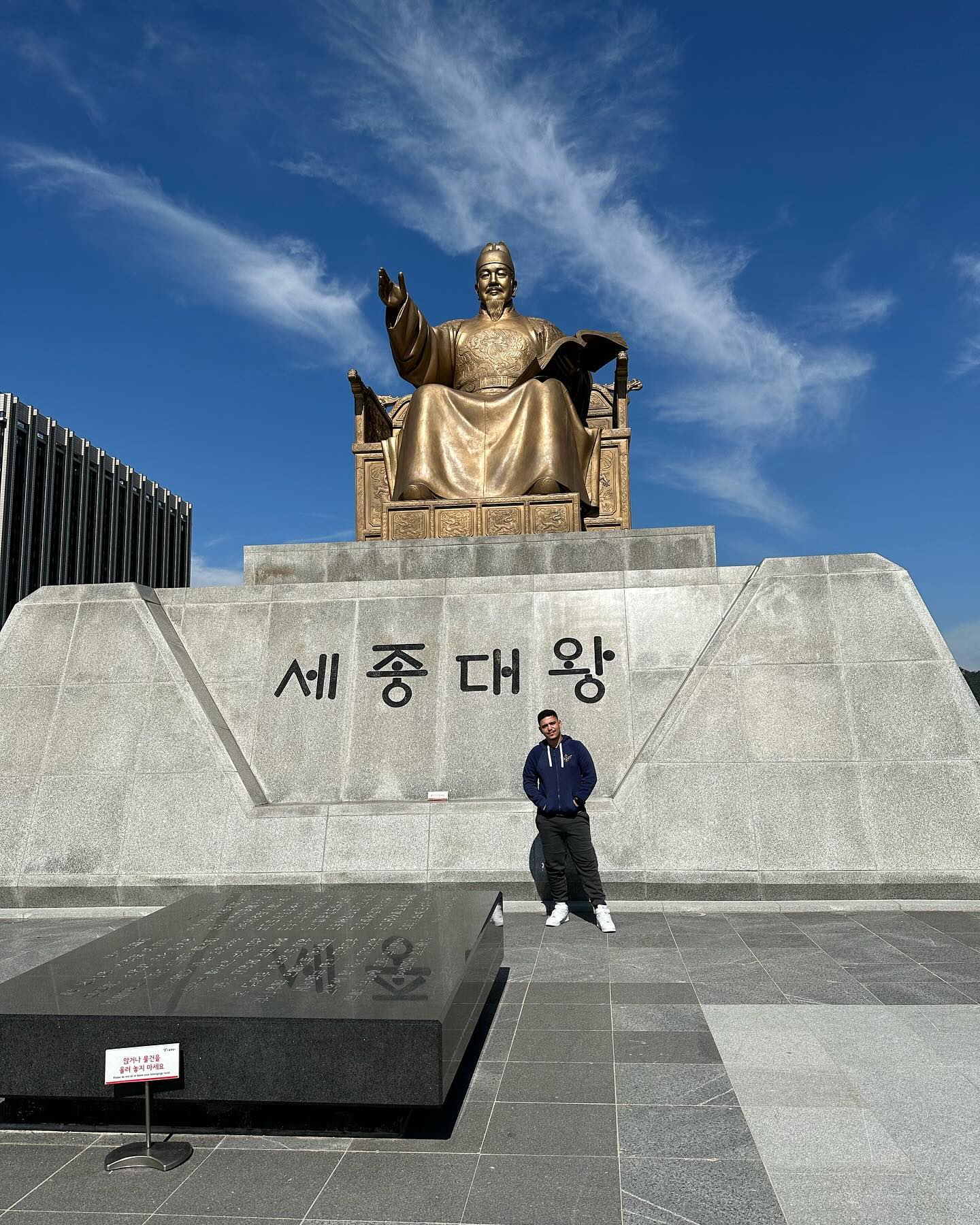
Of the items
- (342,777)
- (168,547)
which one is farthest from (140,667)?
(168,547)

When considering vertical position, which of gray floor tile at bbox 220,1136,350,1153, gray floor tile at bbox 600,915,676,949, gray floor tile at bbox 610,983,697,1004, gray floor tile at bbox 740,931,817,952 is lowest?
gray floor tile at bbox 220,1136,350,1153

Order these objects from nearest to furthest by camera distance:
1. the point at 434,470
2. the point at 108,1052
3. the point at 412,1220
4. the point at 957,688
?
the point at 412,1220 < the point at 108,1052 < the point at 957,688 < the point at 434,470

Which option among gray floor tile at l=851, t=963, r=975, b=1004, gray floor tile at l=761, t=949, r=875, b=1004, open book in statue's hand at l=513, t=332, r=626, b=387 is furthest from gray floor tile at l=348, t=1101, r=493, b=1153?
open book in statue's hand at l=513, t=332, r=626, b=387

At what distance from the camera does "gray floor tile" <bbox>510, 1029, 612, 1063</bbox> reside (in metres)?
3.68

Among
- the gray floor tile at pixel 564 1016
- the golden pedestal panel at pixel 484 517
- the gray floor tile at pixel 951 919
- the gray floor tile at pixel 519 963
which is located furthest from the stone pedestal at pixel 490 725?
the gray floor tile at pixel 564 1016

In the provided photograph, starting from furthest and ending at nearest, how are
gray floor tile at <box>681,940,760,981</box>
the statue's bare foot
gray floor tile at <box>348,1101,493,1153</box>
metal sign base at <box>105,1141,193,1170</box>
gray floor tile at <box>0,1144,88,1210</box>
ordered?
the statue's bare foot → gray floor tile at <box>681,940,760,981</box> → gray floor tile at <box>348,1101,493,1153</box> → metal sign base at <box>105,1141,193,1170</box> → gray floor tile at <box>0,1144,88,1210</box>

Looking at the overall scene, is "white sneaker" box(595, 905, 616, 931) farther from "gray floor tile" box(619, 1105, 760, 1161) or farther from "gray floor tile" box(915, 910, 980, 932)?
"gray floor tile" box(619, 1105, 760, 1161)

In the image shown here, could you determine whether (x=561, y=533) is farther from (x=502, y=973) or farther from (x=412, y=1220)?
(x=412, y=1220)

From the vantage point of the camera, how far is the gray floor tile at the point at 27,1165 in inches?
106

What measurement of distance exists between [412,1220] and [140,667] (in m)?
6.53

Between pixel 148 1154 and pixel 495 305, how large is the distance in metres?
10.9

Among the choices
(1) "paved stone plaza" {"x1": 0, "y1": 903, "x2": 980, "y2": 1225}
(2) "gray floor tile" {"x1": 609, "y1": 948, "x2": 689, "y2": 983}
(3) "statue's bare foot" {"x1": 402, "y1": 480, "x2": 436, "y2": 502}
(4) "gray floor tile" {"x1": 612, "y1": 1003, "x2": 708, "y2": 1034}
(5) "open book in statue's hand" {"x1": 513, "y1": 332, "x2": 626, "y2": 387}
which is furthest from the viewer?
(5) "open book in statue's hand" {"x1": 513, "y1": 332, "x2": 626, "y2": 387}

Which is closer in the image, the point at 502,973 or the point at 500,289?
the point at 502,973

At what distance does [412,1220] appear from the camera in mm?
2490
